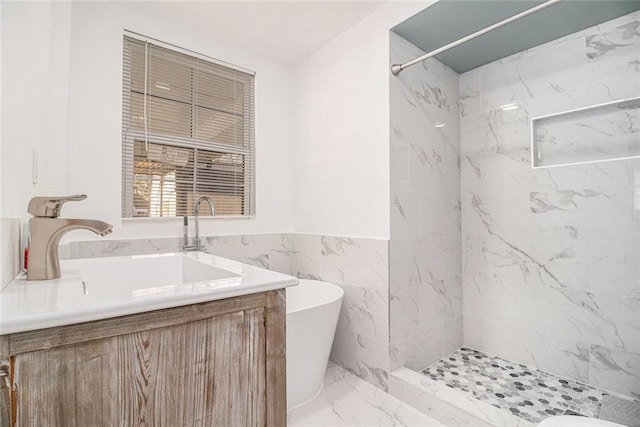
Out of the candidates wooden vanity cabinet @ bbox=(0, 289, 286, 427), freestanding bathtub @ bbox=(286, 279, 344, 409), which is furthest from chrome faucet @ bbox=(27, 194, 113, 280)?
freestanding bathtub @ bbox=(286, 279, 344, 409)

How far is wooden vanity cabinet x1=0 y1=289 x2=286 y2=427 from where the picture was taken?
61cm

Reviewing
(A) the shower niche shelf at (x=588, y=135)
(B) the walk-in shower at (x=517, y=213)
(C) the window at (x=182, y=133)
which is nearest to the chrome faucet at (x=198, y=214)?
(C) the window at (x=182, y=133)

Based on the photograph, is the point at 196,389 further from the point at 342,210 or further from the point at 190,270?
the point at 342,210

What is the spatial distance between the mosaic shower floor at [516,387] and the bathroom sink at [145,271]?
162cm

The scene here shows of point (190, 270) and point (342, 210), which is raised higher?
point (342, 210)

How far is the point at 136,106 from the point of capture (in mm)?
2064

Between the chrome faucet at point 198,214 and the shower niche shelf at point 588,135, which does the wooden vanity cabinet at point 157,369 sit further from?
the shower niche shelf at point 588,135

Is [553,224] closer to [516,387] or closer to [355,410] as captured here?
[516,387]

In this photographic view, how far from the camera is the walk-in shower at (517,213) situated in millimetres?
1776

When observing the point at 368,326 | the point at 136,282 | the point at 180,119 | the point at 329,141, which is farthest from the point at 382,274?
the point at 180,119

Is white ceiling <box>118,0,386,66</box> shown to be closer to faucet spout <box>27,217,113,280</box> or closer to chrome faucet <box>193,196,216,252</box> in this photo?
chrome faucet <box>193,196,216,252</box>

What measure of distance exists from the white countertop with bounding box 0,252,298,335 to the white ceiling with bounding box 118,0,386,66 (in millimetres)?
1659

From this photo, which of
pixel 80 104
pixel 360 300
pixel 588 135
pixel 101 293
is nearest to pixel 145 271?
pixel 101 293

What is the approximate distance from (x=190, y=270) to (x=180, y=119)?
130 centimetres
